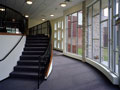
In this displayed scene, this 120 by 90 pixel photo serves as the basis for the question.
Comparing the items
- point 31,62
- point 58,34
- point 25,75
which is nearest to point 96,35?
point 31,62

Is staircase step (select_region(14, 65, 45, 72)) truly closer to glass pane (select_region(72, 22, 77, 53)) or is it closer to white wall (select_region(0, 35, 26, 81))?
white wall (select_region(0, 35, 26, 81))

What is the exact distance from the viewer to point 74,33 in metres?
8.98

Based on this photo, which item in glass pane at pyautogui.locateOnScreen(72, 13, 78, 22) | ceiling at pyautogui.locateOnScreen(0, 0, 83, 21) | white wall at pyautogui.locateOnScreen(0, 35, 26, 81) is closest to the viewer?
white wall at pyautogui.locateOnScreen(0, 35, 26, 81)

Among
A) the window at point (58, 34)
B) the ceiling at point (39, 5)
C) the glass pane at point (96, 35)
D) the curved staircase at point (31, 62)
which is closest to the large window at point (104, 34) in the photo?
the glass pane at point (96, 35)

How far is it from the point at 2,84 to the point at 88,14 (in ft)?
18.9

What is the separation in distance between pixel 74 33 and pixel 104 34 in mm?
3912

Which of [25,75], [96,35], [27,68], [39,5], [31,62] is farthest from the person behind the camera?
[39,5]

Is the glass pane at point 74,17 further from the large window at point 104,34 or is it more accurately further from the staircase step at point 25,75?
the staircase step at point 25,75

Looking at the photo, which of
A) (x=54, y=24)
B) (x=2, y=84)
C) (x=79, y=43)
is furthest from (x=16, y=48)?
(x=54, y=24)

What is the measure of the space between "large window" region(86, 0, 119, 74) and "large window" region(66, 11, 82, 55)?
4.14 ft

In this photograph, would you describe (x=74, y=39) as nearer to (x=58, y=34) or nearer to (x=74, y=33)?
(x=74, y=33)

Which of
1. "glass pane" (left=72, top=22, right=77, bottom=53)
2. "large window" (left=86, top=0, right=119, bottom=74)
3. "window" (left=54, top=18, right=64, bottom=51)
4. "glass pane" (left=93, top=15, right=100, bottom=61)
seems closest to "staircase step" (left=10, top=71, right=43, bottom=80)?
"large window" (left=86, top=0, right=119, bottom=74)

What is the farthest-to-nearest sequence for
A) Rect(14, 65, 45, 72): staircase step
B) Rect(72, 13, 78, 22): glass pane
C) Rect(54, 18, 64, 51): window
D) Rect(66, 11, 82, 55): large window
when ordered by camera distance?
Rect(54, 18, 64, 51): window
Rect(72, 13, 78, 22): glass pane
Rect(66, 11, 82, 55): large window
Rect(14, 65, 45, 72): staircase step

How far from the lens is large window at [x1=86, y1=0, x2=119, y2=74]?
3811 mm
